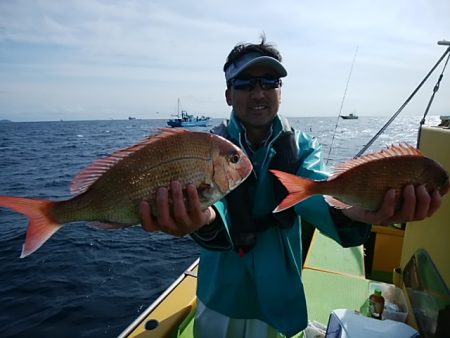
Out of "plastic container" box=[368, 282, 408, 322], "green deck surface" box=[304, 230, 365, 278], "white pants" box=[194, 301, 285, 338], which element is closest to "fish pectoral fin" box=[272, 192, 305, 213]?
"white pants" box=[194, 301, 285, 338]

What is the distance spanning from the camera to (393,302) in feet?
11.1

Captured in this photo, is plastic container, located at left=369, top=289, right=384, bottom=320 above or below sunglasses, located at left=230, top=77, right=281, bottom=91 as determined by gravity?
below

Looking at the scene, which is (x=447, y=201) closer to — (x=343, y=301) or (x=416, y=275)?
(x=416, y=275)

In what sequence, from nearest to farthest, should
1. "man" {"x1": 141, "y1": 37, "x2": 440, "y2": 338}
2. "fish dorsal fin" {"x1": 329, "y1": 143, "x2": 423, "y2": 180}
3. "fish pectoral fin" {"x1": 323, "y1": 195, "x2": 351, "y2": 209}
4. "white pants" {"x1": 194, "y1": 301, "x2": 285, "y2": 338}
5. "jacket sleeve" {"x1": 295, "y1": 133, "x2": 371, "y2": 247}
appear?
"fish dorsal fin" {"x1": 329, "y1": 143, "x2": 423, "y2": 180} < "fish pectoral fin" {"x1": 323, "y1": 195, "x2": 351, "y2": 209} < "jacket sleeve" {"x1": 295, "y1": 133, "x2": 371, "y2": 247} < "man" {"x1": 141, "y1": 37, "x2": 440, "y2": 338} < "white pants" {"x1": 194, "y1": 301, "x2": 285, "y2": 338}

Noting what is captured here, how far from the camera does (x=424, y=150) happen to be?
3219 mm

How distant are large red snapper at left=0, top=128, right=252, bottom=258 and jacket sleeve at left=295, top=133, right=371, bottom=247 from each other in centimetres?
75

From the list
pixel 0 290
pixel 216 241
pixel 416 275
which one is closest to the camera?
pixel 216 241

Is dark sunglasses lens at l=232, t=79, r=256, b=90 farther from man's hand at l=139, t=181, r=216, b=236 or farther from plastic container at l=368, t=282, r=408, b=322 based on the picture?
plastic container at l=368, t=282, r=408, b=322

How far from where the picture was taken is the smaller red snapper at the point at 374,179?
1841 mm

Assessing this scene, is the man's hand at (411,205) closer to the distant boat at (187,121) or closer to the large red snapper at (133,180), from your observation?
the large red snapper at (133,180)

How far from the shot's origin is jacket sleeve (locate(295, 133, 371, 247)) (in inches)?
87.7

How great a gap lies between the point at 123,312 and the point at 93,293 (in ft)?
3.72

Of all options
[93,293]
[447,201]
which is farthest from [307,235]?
[93,293]

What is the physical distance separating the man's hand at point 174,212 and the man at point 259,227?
0.17m
